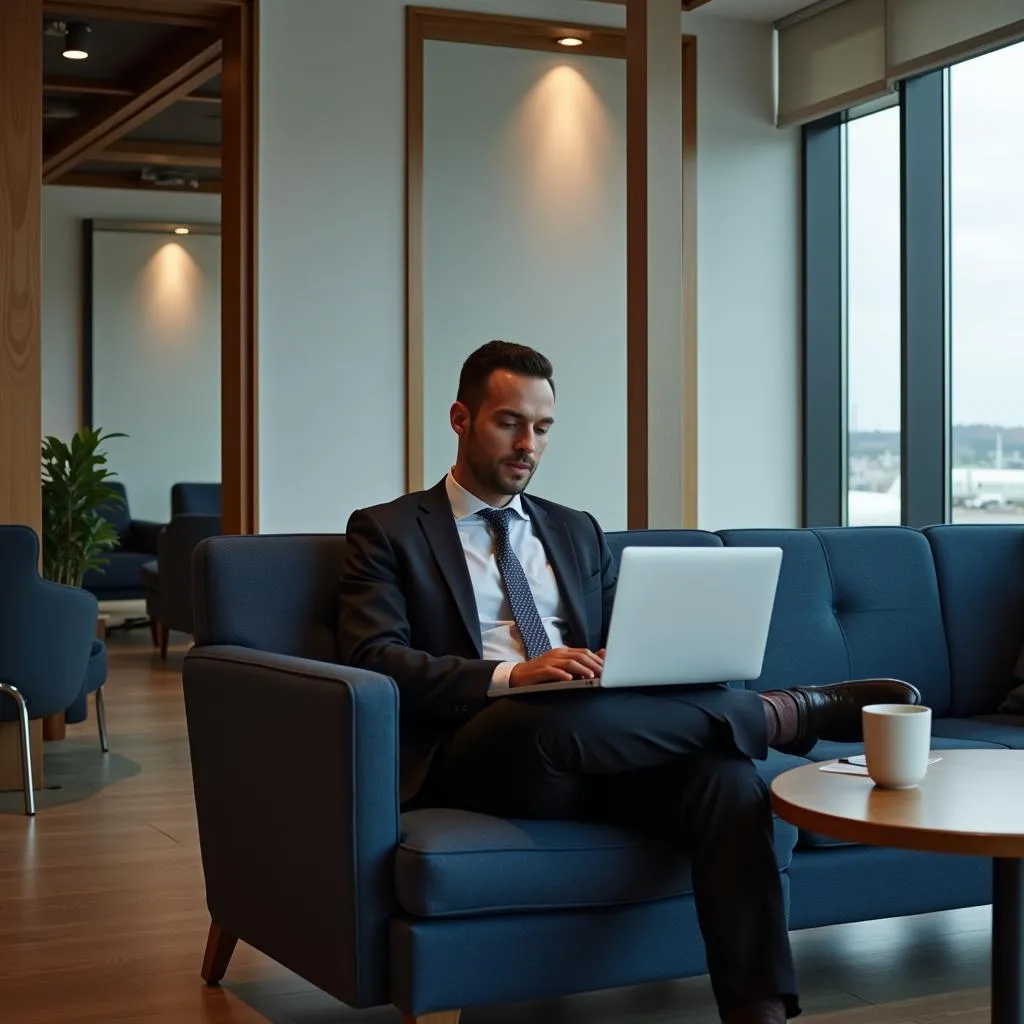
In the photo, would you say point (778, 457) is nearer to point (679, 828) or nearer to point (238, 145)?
point (238, 145)

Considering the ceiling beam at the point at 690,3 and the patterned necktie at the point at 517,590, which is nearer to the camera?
the patterned necktie at the point at 517,590

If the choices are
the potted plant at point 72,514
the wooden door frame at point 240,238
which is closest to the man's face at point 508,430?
the wooden door frame at point 240,238

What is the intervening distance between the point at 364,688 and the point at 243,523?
309 centimetres

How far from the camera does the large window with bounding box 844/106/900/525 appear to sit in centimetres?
596

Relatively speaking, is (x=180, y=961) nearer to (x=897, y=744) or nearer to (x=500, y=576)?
(x=500, y=576)

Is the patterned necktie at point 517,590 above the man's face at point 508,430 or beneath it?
beneath

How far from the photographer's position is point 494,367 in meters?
2.90

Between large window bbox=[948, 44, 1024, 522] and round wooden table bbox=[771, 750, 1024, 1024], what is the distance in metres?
3.21

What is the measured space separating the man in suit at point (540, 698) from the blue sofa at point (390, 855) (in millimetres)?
101

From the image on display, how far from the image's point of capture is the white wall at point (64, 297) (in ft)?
35.9

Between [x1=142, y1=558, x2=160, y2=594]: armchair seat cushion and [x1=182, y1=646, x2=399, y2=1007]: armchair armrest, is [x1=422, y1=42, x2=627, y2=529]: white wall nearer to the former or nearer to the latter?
[x1=182, y1=646, x2=399, y2=1007]: armchair armrest

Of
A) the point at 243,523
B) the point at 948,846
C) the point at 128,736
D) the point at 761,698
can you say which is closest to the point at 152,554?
the point at 128,736

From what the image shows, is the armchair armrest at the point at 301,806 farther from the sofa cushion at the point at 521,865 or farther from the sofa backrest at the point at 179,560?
the sofa backrest at the point at 179,560

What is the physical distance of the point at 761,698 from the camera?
2670 mm
